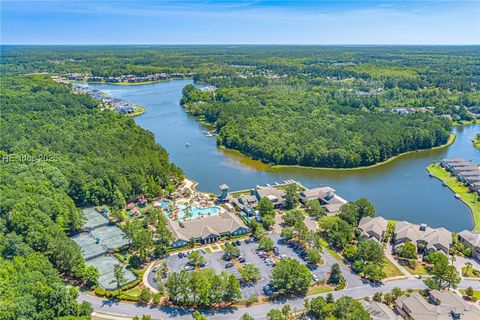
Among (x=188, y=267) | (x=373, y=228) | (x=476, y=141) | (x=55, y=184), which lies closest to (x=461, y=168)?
(x=476, y=141)

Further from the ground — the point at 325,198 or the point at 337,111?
the point at 337,111

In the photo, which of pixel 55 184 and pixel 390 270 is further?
pixel 55 184

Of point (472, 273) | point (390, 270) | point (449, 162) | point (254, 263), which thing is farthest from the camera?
point (449, 162)

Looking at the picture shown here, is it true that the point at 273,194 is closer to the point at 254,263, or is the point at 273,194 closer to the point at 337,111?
the point at 254,263

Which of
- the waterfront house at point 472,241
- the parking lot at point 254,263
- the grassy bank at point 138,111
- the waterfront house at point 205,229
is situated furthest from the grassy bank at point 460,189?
the grassy bank at point 138,111

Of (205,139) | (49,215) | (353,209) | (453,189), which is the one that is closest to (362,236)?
(353,209)

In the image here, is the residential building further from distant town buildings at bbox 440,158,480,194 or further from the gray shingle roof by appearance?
distant town buildings at bbox 440,158,480,194

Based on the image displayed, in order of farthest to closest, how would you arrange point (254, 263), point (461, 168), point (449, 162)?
point (449, 162) → point (461, 168) → point (254, 263)

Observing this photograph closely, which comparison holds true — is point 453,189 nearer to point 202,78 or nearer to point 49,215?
point 49,215
